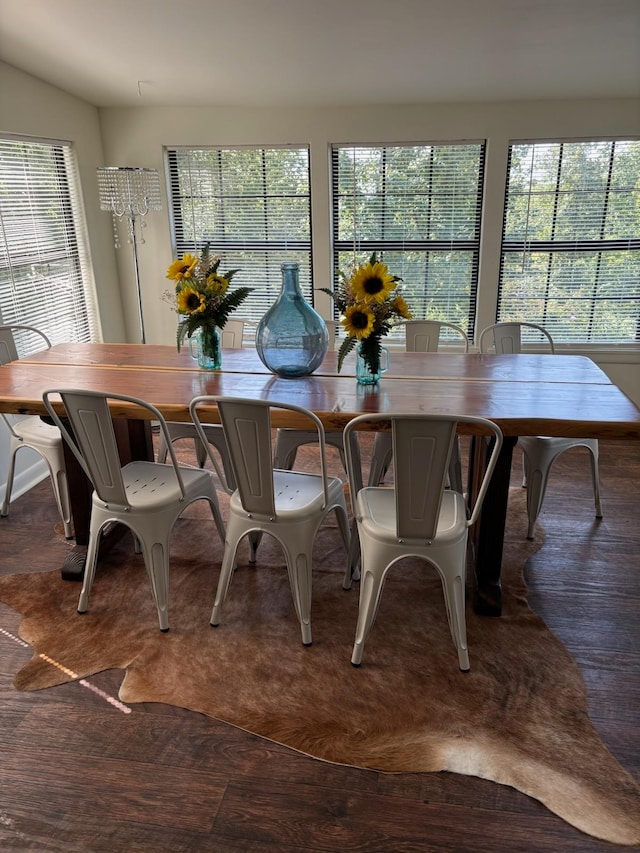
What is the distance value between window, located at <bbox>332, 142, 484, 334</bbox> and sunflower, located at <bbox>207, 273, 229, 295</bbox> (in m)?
2.00

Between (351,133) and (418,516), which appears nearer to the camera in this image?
(418,516)

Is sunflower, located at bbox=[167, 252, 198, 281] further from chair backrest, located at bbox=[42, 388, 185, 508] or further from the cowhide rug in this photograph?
the cowhide rug

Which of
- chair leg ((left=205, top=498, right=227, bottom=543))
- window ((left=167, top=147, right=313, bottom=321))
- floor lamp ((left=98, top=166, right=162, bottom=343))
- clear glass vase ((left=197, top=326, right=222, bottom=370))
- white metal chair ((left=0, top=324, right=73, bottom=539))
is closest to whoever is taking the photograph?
chair leg ((left=205, top=498, right=227, bottom=543))

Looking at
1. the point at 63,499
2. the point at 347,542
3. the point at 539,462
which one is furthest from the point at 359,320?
the point at 63,499

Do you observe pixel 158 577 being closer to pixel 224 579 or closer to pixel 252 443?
pixel 224 579

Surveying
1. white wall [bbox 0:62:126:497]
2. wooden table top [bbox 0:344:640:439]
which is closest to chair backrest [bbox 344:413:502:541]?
wooden table top [bbox 0:344:640:439]

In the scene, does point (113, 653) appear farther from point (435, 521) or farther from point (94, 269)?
point (94, 269)

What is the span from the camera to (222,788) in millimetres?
1704

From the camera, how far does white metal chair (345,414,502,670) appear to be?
73.7 inches

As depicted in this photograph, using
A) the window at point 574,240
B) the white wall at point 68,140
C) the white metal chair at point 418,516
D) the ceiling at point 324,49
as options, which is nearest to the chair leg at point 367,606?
the white metal chair at point 418,516

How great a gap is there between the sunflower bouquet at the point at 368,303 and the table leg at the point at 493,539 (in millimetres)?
630

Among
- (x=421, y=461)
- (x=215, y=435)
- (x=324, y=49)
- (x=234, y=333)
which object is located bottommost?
(x=215, y=435)

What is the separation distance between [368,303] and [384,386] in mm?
416

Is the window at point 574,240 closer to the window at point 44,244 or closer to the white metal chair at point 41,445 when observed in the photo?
the window at point 44,244
